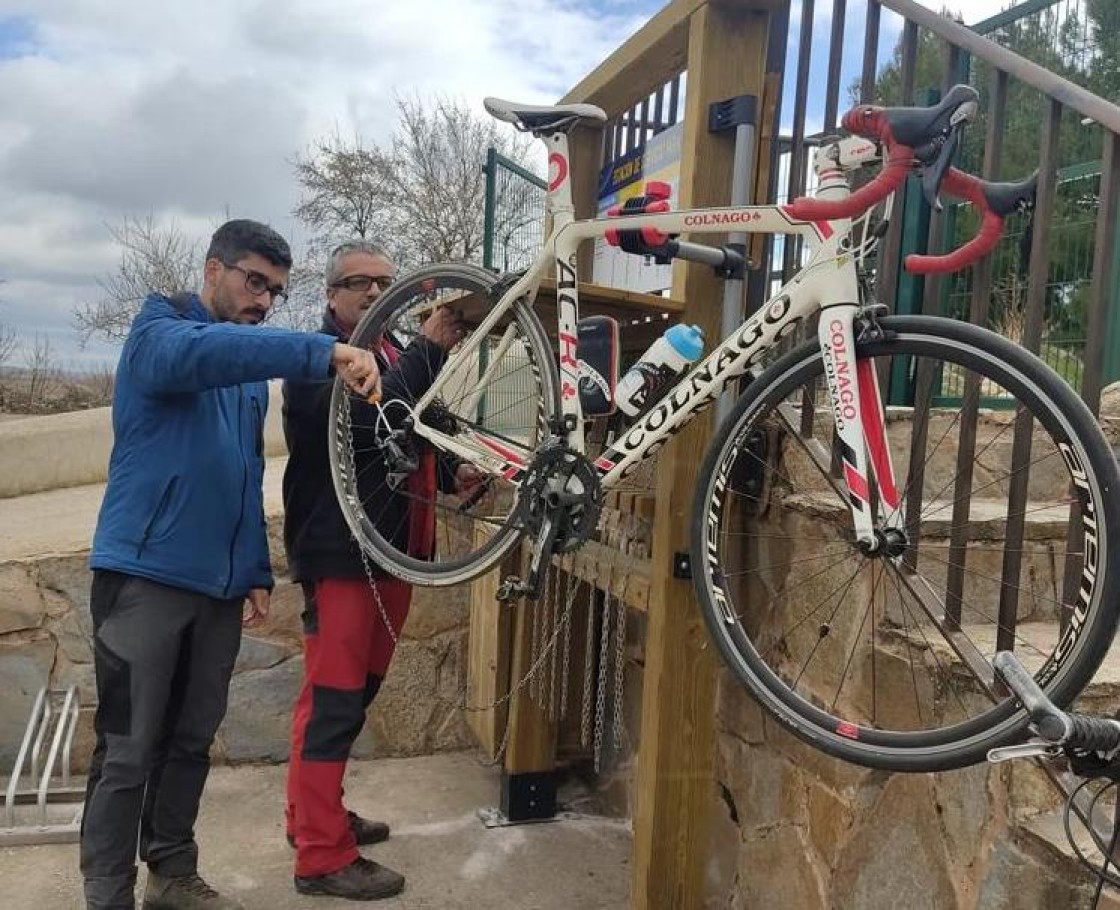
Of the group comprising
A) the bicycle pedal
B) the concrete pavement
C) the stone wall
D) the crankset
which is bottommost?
the concrete pavement

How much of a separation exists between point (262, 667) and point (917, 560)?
9.77ft

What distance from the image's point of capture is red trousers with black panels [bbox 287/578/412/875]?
2871 mm

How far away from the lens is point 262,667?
4.08 meters

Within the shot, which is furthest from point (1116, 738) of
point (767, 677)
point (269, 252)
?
point (269, 252)

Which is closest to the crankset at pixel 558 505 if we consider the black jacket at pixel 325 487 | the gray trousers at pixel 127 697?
the black jacket at pixel 325 487

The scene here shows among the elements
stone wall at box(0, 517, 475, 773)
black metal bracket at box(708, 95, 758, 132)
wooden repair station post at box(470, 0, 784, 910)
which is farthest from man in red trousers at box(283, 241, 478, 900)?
stone wall at box(0, 517, 475, 773)

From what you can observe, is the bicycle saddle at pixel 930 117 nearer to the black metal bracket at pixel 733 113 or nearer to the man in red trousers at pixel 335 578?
the black metal bracket at pixel 733 113

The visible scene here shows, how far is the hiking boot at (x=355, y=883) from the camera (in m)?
2.90

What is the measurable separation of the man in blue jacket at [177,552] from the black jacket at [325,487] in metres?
0.16

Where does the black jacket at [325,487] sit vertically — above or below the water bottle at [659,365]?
below

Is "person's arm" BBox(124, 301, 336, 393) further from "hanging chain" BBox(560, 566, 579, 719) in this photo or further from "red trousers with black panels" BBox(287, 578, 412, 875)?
"hanging chain" BBox(560, 566, 579, 719)

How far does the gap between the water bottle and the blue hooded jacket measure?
762mm

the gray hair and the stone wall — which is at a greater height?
the gray hair

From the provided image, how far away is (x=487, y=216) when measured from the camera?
5320 millimetres
